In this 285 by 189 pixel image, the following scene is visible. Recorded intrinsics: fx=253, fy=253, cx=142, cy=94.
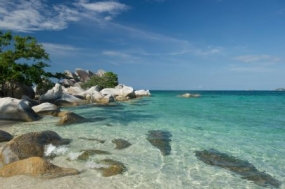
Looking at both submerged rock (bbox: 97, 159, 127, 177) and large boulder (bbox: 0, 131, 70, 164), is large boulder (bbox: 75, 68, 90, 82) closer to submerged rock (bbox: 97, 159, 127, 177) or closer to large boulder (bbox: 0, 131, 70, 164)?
large boulder (bbox: 0, 131, 70, 164)

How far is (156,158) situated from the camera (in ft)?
29.5

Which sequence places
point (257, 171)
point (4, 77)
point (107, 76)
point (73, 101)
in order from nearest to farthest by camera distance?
point (257, 171), point (4, 77), point (73, 101), point (107, 76)

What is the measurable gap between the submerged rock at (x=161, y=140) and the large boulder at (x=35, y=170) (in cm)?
395

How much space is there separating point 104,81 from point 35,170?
55099 mm

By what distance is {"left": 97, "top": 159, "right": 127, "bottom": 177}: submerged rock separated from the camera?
24.0 ft

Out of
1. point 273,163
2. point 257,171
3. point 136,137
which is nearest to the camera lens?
point 257,171

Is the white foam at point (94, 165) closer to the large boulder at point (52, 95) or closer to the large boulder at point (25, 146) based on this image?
the large boulder at point (25, 146)

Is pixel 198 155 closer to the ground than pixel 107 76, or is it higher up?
closer to the ground

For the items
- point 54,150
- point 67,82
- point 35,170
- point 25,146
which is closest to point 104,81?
point 67,82

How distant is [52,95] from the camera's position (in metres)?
30.0

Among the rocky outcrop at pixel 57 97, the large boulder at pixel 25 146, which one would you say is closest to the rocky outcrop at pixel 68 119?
the large boulder at pixel 25 146

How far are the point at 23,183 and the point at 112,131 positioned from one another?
24.5 ft

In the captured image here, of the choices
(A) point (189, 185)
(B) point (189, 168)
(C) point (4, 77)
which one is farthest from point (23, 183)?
(C) point (4, 77)

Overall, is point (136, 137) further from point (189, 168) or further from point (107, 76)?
point (107, 76)
